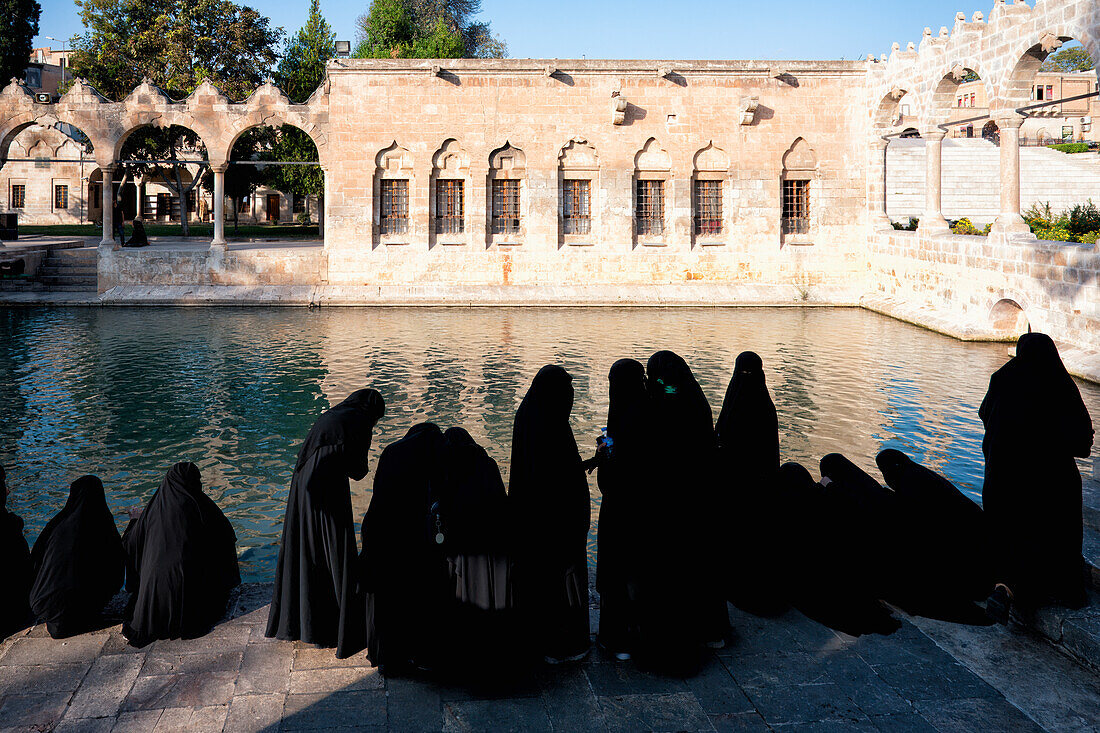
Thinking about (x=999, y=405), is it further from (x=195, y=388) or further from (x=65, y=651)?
(x=195, y=388)

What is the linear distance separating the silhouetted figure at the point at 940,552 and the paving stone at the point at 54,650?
4.33 m

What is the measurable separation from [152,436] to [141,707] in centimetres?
597

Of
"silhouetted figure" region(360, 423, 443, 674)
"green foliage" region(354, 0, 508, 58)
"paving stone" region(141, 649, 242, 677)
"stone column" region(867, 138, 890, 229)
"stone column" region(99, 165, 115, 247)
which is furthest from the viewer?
"green foliage" region(354, 0, 508, 58)

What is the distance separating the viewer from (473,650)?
4242 mm

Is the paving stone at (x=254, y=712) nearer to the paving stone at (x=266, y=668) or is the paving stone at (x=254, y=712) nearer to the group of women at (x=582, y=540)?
the paving stone at (x=266, y=668)

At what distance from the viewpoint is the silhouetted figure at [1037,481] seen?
4785 mm

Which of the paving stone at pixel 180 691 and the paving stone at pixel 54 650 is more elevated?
the paving stone at pixel 54 650

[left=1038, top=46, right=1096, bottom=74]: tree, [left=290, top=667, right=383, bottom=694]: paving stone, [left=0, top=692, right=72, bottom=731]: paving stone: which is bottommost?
[left=0, top=692, right=72, bottom=731]: paving stone

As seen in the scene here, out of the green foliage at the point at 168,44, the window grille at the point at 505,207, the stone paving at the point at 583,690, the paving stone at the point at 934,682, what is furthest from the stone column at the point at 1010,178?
the green foliage at the point at 168,44

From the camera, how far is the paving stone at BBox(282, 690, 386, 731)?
3.94m

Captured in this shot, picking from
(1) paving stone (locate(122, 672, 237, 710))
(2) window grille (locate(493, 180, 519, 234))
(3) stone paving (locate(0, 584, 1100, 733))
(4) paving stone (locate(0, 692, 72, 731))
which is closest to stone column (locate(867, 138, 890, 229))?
(2) window grille (locate(493, 180, 519, 234))

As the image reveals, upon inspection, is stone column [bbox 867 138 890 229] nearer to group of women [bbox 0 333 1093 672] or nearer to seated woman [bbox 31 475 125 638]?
group of women [bbox 0 333 1093 672]

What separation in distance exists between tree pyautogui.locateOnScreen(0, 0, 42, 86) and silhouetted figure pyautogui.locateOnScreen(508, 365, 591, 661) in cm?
3665

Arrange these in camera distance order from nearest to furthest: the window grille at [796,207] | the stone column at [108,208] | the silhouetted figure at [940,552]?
the silhouetted figure at [940,552], the stone column at [108,208], the window grille at [796,207]
